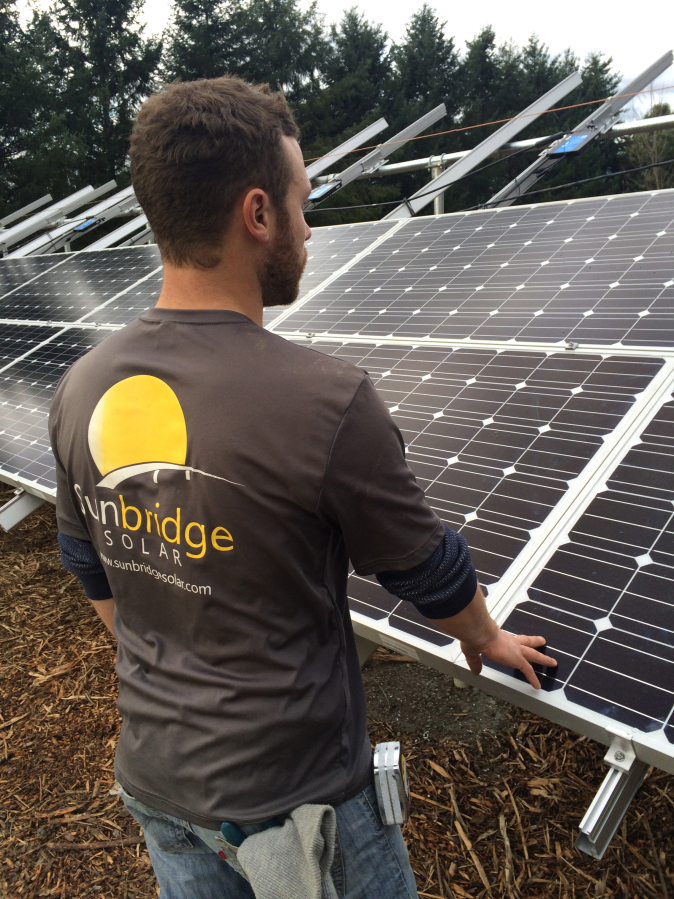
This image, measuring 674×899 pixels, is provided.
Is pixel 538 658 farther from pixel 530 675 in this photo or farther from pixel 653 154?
pixel 653 154

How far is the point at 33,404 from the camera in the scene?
611cm

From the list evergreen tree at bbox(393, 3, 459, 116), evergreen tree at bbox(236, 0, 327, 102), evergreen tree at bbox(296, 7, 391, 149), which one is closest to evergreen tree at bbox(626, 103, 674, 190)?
evergreen tree at bbox(393, 3, 459, 116)

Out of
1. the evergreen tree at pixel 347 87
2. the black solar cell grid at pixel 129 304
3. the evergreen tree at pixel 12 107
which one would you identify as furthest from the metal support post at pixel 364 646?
the evergreen tree at pixel 347 87

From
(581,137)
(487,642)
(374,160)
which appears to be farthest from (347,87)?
(487,642)

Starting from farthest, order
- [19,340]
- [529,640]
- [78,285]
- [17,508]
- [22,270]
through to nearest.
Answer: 1. [22,270]
2. [78,285]
3. [19,340]
4. [17,508]
5. [529,640]

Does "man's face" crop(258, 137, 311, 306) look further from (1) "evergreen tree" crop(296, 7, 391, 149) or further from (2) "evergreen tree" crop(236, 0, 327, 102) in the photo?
(2) "evergreen tree" crop(236, 0, 327, 102)

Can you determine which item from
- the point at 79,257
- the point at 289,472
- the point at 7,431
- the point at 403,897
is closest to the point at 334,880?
the point at 403,897

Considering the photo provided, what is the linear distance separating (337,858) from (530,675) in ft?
2.64

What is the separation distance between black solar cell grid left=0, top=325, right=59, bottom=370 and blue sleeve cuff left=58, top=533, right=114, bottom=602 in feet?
19.0

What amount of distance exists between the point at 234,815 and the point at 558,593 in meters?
1.46

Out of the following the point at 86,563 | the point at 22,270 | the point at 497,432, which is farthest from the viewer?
the point at 22,270

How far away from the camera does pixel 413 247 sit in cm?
618

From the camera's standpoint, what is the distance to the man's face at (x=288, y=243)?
5.65 ft

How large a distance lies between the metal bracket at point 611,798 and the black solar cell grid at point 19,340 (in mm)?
6951
